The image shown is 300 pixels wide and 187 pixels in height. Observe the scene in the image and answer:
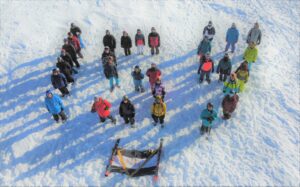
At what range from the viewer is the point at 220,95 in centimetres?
1519

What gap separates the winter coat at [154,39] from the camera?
16.4 meters

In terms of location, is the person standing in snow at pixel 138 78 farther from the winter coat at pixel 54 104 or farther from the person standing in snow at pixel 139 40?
the winter coat at pixel 54 104

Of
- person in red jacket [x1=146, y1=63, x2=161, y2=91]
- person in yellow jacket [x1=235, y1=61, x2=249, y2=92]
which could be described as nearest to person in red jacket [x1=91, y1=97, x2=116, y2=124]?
person in red jacket [x1=146, y1=63, x2=161, y2=91]

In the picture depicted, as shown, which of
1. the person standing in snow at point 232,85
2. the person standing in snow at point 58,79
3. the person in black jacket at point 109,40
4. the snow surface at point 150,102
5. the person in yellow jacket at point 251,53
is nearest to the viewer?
the snow surface at point 150,102

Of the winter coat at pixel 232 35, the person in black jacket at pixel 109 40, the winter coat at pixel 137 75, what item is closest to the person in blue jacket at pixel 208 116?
the winter coat at pixel 137 75

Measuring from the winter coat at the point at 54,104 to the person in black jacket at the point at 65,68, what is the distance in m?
2.03

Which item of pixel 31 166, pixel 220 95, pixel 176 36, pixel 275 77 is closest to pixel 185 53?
pixel 176 36

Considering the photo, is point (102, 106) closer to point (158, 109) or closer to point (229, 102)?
point (158, 109)

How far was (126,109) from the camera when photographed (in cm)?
1302

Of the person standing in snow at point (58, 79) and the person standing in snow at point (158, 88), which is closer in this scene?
the person standing in snow at point (158, 88)

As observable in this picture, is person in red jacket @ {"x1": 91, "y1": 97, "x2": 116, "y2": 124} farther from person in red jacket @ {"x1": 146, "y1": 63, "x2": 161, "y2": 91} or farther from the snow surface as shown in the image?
person in red jacket @ {"x1": 146, "y1": 63, "x2": 161, "y2": 91}

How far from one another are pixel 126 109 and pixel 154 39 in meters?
4.98

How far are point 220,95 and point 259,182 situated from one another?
4.45m

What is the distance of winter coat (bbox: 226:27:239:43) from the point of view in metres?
16.5
